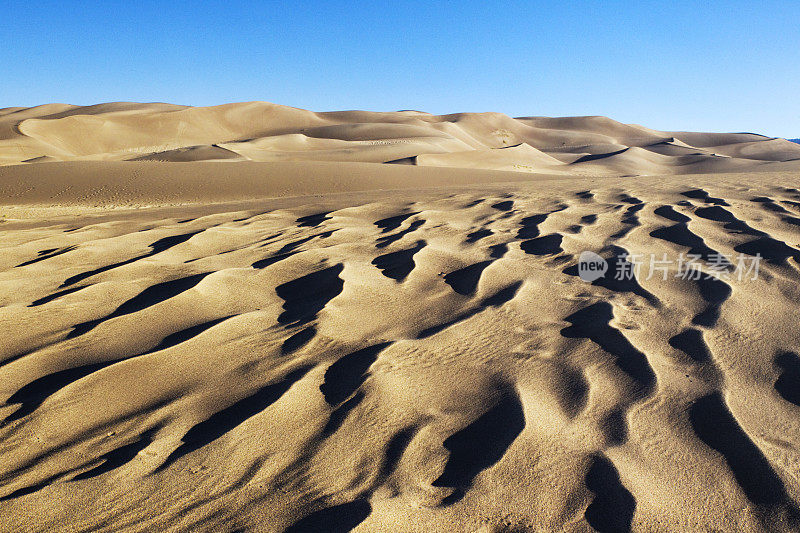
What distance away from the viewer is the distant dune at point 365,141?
2267 cm

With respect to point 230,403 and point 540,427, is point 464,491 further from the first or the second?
point 230,403

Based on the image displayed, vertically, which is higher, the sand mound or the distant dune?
the sand mound

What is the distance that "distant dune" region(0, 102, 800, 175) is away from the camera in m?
22.7

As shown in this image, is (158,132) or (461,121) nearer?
(158,132)

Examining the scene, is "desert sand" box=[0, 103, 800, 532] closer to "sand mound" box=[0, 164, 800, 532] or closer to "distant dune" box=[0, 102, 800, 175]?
"sand mound" box=[0, 164, 800, 532]

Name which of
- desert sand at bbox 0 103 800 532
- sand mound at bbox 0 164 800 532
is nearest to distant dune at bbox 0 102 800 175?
desert sand at bbox 0 103 800 532

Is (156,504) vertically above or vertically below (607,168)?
above

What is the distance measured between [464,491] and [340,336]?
944 mm

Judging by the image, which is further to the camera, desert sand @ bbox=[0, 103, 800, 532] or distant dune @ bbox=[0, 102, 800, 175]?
distant dune @ bbox=[0, 102, 800, 175]

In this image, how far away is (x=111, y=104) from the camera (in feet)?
164

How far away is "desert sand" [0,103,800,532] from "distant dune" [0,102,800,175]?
14.6m

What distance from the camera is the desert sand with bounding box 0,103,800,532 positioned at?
123 cm

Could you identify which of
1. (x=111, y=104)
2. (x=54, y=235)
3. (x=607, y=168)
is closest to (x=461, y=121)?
(x=607, y=168)

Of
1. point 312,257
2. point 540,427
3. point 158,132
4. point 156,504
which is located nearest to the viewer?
point 156,504
